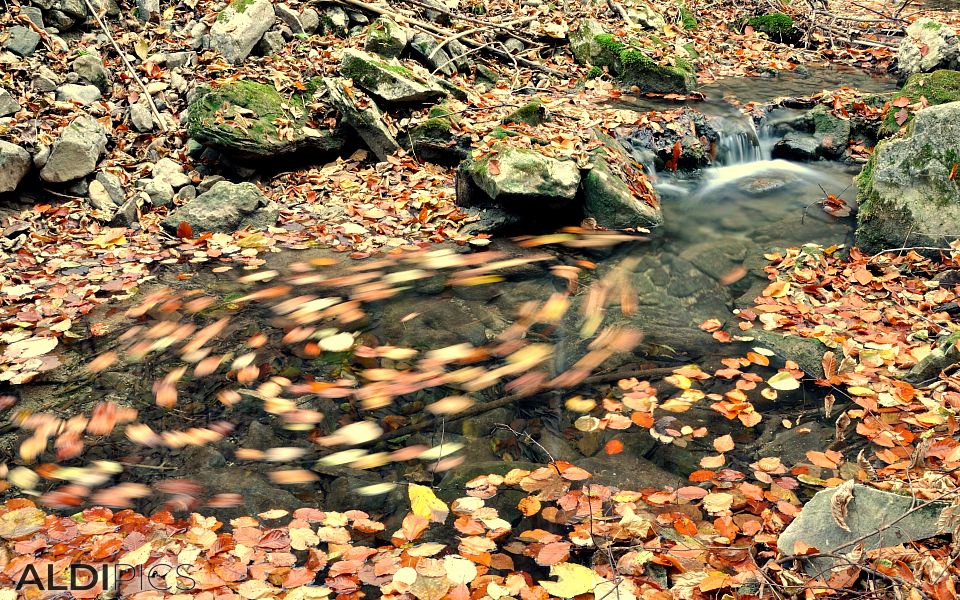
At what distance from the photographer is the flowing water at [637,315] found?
334cm

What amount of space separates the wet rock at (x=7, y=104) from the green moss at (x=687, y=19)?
958cm

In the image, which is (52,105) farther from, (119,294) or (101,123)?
(119,294)

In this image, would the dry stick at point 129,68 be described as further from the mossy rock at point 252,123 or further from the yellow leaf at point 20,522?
the yellow leaf at point 20,522

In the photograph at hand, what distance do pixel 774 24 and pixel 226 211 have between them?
969 cm

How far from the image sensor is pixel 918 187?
5227 mm

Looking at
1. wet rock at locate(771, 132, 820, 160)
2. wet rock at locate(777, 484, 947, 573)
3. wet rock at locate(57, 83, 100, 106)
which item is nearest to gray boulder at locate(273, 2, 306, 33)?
wet rock at locate(57, 83, 100, 106)

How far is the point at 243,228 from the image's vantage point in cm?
619

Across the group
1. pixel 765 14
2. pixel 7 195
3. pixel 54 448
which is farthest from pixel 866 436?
pixel 765 14

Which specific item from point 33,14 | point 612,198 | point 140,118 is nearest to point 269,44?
point 140,118

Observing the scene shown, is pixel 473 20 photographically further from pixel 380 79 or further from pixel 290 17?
pixel 380 79

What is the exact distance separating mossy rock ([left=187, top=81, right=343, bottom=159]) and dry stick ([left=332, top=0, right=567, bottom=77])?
2238 millimetres

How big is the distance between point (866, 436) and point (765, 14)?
10383mm

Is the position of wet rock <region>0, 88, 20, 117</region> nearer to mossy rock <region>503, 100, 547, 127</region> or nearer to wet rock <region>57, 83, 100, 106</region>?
wet rock <region>57, 83, 100, 106</region>

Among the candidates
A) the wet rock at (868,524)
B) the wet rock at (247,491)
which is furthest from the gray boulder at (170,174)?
the wet rock at (868,524)
